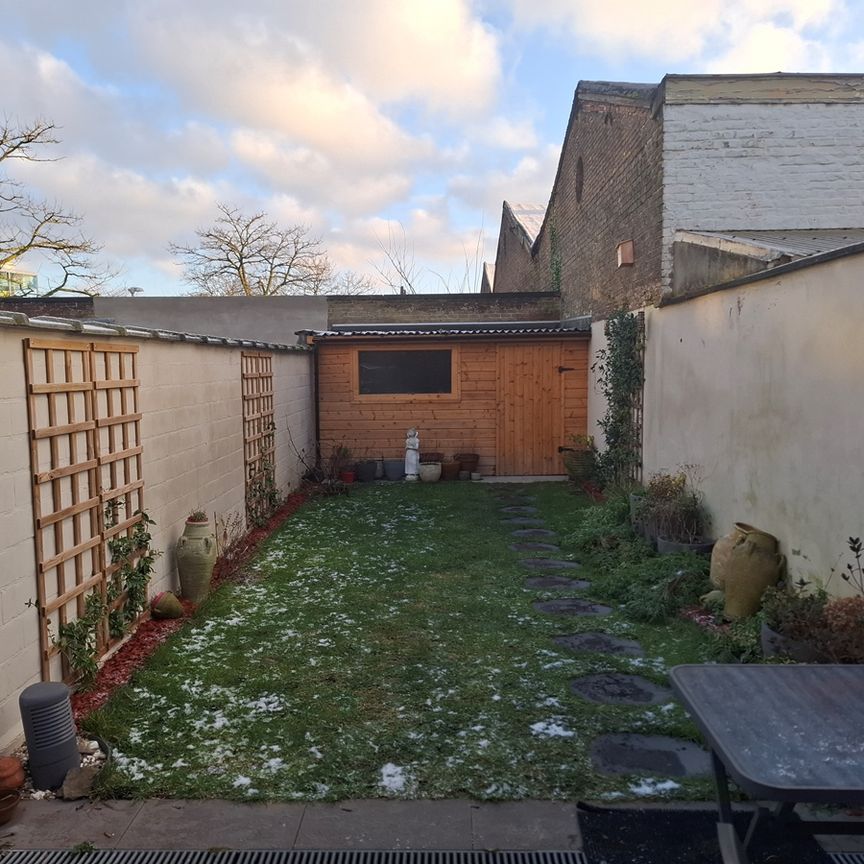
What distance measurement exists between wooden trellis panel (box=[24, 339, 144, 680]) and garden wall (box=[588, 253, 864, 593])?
4361 millimetres

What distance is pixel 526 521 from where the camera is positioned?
8711 mm

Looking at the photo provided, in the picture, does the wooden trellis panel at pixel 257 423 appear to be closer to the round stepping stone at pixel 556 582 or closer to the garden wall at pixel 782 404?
the round stepping stone at pixel 556 582

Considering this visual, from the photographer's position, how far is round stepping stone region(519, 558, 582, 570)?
6.67 metres

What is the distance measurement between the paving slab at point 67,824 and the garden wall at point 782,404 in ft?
12.8

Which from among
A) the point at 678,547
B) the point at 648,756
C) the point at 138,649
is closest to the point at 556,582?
the point at 678,547

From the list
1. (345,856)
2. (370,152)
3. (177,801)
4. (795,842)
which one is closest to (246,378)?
(177,801)

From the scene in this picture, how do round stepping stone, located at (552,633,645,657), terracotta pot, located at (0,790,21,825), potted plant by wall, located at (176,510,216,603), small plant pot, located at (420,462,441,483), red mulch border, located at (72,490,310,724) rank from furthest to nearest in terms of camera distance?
1. small plant pot, located at (420,462,441,483)
2. potted plant by wall, located at (176,510,216,603)
3. round stepping stone, located at (552,633,645,657)
4. red mulch border, located at (72,490,310,724)
5. terracotta pot, located at (0,790,21,825)

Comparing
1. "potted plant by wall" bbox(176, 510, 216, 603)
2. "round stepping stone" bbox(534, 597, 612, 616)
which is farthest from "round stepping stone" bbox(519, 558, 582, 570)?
"potted plant by wall" bbox(176, 510, 216, 603)

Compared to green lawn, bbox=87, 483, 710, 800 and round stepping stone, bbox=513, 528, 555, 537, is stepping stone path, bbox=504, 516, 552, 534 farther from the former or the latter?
green lawn, bbox=87, 483, 710, 800

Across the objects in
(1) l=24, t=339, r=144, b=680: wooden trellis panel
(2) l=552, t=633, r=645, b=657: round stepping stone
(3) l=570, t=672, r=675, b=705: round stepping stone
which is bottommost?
(2) l=552, t=633, r=645, b=657: round stepping stone

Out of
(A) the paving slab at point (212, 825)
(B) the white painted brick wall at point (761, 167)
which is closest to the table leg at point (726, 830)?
(A) the paving slab at point (212, 825)

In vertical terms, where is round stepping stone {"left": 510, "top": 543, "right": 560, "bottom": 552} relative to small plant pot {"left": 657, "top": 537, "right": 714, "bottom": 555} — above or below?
below

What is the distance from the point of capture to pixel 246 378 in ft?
26.3

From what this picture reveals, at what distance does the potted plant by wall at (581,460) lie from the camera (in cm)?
1081
